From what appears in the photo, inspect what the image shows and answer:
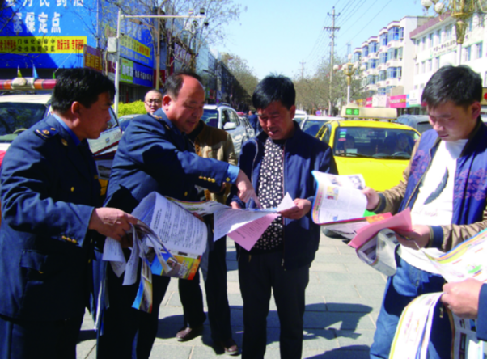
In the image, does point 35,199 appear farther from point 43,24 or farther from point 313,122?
point 43,24

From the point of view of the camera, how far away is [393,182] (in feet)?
18.5

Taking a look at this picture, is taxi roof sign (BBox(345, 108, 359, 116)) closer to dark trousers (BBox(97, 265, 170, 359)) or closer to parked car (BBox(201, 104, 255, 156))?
parked car (BBox(201, 104, 255, 156))

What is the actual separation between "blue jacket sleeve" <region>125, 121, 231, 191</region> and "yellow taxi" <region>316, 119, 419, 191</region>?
4283 millimetres

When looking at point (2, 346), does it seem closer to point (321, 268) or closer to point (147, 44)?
point (321, 268)

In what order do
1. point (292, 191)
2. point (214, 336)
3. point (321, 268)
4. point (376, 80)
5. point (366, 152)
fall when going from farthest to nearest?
point (376, 80) → point (366, 152) → point (321, 268) → point (214, 336) → point (292, 191)

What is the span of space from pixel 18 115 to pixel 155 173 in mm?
5208

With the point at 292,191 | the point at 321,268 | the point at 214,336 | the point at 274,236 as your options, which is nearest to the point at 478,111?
the point at 292,191

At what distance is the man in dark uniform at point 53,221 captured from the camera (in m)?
1.69

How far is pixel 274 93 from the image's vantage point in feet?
7.97

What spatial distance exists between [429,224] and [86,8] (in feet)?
70.8

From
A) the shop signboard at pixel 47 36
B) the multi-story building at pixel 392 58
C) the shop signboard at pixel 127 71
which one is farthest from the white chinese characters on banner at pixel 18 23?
the multi-story building at pixel 392 58

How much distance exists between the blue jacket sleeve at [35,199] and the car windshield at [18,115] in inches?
199

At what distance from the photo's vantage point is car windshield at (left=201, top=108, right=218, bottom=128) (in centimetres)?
1088

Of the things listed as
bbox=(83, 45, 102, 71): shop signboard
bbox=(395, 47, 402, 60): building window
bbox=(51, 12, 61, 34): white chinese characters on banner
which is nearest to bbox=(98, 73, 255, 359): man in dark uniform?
bbox=(83, 45, 102, 71): shop signboard
